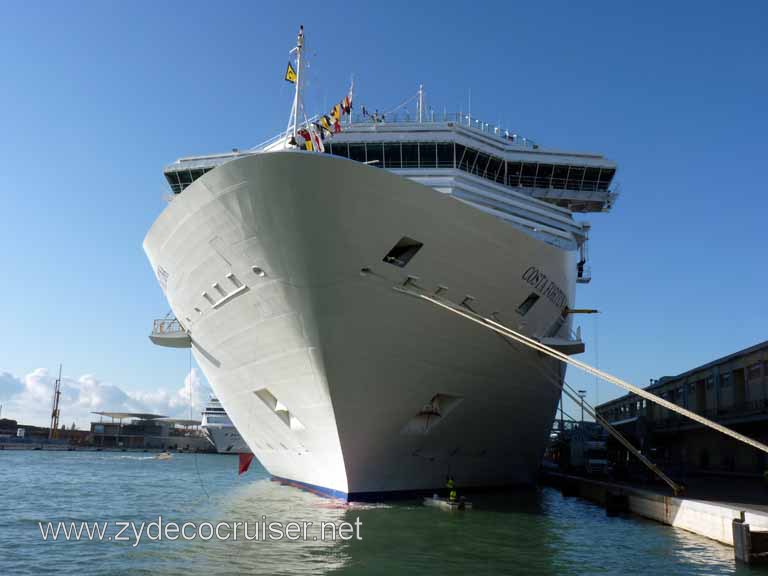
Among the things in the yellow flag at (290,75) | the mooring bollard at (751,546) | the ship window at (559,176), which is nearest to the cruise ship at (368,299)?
the yellow flag at (290,75)

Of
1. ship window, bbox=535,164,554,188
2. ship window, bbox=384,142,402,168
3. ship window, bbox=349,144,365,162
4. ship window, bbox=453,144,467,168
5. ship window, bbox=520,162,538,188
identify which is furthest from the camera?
ship window, bbox=535,164,554,188

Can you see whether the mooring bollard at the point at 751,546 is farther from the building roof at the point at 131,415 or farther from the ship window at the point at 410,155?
the building roof at the point at 131,415

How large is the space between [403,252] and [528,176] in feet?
27.3

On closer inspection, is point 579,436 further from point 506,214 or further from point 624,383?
point 624,383

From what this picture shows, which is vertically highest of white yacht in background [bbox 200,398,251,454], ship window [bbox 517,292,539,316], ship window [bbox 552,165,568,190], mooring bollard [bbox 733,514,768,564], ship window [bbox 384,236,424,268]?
ship window [bbox 552,165,568,190]

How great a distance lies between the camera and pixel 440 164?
17.6 m

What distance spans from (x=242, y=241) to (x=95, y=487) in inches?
653

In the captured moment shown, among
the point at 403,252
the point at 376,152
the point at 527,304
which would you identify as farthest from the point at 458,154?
the point at 403,252

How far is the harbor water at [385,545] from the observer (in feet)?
32.2

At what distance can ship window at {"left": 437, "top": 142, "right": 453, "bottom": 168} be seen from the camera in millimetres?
17448

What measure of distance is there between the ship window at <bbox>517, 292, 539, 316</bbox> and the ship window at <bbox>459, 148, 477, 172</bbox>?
14.5 feet

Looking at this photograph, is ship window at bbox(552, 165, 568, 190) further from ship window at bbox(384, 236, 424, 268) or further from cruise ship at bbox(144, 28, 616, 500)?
ship window at bbox(384, 236, 424, 268)

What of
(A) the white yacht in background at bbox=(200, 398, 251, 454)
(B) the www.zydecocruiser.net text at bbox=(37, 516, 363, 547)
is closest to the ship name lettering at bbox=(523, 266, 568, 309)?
(B) the www.zydecocruiser.net text at bbox=(37, 516, 363, 547)

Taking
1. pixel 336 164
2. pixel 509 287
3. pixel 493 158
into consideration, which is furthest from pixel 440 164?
pixel 336 164
